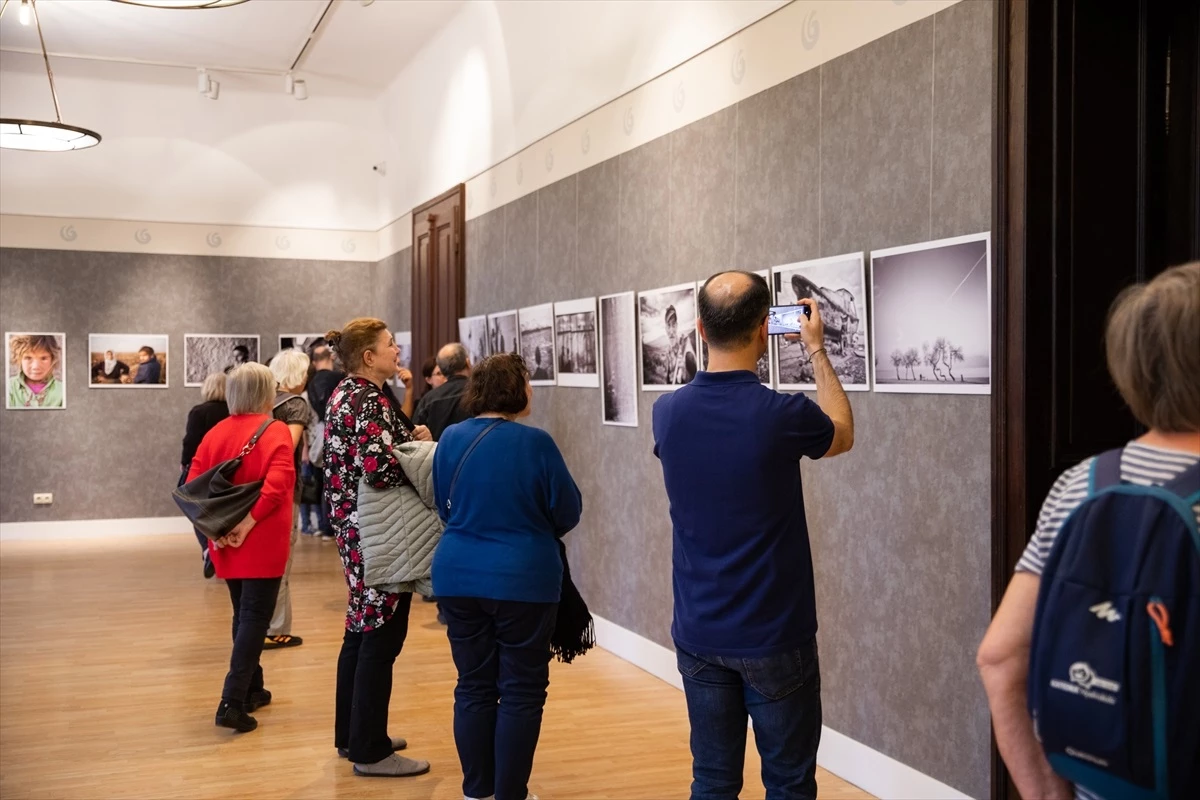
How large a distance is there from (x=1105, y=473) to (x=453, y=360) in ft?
20.2

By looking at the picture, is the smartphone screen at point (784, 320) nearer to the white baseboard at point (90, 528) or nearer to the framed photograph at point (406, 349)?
the framed photograph at point (406, 349)

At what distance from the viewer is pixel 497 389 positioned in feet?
13.0

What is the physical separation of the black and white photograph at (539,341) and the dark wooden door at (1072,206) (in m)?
4.58

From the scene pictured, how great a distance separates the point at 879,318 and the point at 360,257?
10.7 meters

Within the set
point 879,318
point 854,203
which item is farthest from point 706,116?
point 879,318

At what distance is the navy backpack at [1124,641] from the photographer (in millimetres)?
1502

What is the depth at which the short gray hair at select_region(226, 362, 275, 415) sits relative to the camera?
5.37 m

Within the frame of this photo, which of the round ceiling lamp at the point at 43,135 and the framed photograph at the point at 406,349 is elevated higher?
the round ceiling lamp at the point at 43,135

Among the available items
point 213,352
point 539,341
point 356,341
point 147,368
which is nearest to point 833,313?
point 356,341

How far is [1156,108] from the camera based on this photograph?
12.5 feet

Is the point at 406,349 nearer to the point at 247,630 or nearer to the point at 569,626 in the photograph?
the point at 247,630

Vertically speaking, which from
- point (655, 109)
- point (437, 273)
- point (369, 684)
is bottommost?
point (369, 684)

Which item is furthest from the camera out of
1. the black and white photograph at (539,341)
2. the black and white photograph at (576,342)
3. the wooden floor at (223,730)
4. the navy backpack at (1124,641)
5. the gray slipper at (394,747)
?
the black and white photograph at (539,341)

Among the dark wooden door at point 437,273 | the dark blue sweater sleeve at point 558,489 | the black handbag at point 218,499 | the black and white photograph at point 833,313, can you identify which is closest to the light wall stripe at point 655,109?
the dark wooden door at point 437,273
